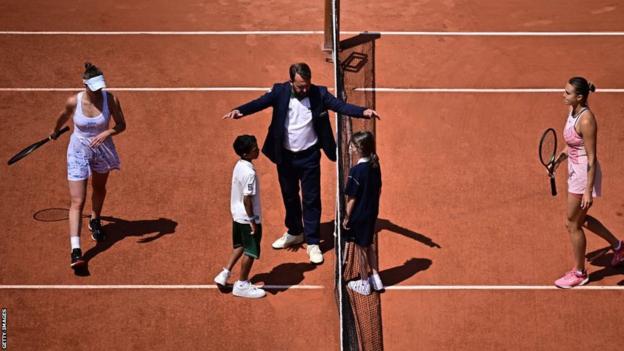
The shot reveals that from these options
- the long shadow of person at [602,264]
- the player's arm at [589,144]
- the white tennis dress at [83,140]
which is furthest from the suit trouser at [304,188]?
the long shadow of person at [602,264]

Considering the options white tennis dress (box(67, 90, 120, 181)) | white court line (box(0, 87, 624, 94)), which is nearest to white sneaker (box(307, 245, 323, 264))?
white tennis dress (box(67, 90, 120, 181))

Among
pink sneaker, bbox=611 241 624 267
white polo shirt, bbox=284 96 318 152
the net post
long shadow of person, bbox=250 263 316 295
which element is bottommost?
long shadow of person, bbox=250 263 316 295

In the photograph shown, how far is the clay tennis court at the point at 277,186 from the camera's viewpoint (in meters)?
10.1

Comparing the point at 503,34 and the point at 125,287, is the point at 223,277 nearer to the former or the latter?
the point at 125,287

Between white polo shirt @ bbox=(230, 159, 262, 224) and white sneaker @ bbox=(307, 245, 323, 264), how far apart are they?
1.18 meters

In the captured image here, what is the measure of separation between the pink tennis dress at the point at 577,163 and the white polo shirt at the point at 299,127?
2725 mm

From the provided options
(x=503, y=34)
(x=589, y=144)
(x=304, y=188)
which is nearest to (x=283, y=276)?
(x=304, y=188)

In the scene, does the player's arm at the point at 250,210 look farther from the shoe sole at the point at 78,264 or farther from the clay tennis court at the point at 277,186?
the shoe sole at the point at 78,264

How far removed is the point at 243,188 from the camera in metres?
9.59

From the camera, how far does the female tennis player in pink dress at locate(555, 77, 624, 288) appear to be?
32.2 ft

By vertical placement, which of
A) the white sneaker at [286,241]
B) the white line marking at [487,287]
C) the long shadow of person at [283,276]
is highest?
the white sneaker at [286,241]

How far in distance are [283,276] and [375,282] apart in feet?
3.43

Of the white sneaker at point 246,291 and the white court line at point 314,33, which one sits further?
the white court line at point 314,33

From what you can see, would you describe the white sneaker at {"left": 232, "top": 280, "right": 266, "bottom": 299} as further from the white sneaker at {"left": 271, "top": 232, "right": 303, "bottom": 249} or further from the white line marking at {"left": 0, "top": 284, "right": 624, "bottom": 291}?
the white sneaker at {"left": 271, "top": 232, "right": 303, "bottom": 249}
